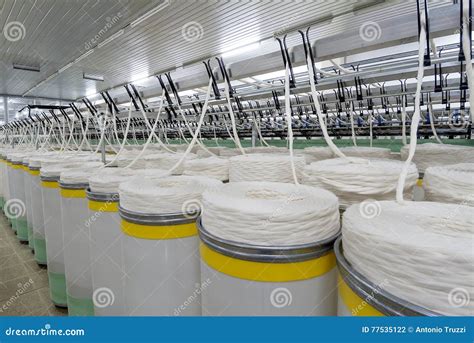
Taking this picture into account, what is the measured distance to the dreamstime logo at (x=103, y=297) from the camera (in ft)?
5.40

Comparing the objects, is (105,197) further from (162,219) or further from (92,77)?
(92,77)

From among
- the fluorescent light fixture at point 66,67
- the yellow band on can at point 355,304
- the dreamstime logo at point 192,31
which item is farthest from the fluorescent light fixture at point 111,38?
the yellow band on can at point 355,304

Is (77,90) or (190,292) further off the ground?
(77,90)

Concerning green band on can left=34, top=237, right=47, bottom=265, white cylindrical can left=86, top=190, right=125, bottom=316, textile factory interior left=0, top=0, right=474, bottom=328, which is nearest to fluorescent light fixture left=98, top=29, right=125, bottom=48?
textile factory interior left=0, top=0, right=474, bottom=328

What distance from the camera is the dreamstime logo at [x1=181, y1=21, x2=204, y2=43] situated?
2.95 m

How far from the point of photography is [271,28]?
291 cm

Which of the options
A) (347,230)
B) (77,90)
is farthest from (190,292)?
(77,90)

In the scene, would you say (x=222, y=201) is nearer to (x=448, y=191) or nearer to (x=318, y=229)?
(x=318, y=229)

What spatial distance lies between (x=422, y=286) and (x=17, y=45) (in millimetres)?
5430

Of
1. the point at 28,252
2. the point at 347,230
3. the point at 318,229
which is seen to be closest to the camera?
the point at 347,230
